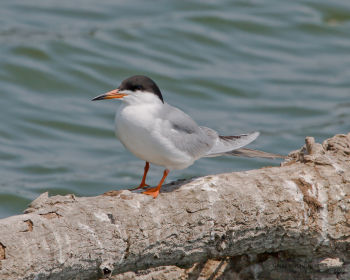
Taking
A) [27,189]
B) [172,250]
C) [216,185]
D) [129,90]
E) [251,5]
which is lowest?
[27,189]

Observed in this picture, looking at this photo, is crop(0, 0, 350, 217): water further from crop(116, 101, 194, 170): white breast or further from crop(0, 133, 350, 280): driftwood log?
crop(0, 133, 350, 280): driftwood log

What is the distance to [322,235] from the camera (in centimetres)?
574

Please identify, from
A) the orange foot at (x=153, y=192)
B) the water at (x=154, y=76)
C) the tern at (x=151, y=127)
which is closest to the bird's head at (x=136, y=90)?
the tern at (x=151, y=127)

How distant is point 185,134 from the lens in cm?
606

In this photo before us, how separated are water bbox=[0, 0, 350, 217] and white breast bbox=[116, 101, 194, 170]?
5.70 m

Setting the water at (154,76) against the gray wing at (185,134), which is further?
the water at (154,76)

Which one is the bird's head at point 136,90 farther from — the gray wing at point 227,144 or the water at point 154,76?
the water at point 154,76

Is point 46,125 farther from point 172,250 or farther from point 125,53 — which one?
point 172,250

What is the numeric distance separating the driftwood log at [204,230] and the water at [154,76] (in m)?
5.86

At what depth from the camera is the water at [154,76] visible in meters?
12.8

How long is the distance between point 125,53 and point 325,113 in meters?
5.02

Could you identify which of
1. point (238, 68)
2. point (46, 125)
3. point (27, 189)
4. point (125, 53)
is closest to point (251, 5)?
point (238, 68)

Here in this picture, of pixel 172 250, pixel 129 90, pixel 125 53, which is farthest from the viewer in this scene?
pixel 125 53

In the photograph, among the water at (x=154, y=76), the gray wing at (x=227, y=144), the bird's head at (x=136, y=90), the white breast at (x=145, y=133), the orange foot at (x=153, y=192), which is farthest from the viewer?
the water at (x=154, y=76)
